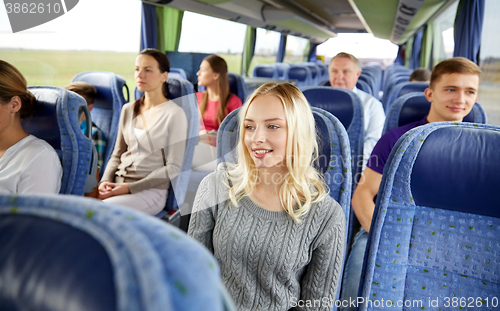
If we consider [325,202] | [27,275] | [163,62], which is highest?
[163,62]

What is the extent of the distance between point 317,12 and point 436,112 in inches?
361

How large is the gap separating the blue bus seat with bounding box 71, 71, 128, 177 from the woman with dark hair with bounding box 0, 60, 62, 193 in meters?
1.33

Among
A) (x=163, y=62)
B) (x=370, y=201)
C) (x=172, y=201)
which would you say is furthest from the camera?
(x=163, y=62)

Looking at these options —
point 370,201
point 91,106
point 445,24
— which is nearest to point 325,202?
point 370,201

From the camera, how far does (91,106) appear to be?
2760 millimetres

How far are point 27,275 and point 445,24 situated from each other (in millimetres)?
10039

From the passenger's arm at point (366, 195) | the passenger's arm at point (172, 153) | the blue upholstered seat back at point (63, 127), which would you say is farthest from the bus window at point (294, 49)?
the blue upholstered seat back at point (63, 127)

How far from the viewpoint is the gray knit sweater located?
3.29 ft

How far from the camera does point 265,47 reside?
12.0 m

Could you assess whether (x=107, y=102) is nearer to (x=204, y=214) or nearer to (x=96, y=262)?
(x=204, y=214)

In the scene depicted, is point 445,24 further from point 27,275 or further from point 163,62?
point 27,275

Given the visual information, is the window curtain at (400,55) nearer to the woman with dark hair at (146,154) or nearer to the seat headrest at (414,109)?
the seat headrest at (414,109)

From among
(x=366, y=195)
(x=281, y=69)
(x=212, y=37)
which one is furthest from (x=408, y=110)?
(x=281, y=69)

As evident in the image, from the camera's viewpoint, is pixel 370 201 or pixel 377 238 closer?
pixel 377 238
